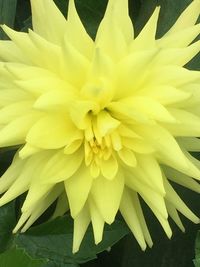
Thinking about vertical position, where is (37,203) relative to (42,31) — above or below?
below

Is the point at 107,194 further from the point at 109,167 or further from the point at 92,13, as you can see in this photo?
the point at 92,13

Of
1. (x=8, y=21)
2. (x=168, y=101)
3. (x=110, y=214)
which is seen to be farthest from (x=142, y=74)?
(x=8, y=21)

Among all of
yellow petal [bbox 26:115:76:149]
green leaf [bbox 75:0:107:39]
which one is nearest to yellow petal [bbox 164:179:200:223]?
yellow petal [bbox 26:115:76:149]

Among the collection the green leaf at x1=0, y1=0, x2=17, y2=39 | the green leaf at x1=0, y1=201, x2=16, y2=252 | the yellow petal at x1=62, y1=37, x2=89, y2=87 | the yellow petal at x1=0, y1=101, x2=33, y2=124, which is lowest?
the green leaf at x1=0, y1=201, x2=16, y2=252

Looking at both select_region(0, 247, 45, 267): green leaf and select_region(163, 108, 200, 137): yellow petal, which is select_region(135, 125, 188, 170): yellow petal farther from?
select_region(0, 247, 45, 267): green leaf

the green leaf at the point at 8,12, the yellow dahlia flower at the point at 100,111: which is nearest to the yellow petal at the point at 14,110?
the yellow dahlia flower at the point at 100,111

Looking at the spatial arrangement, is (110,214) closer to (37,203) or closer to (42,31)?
(37,203)
